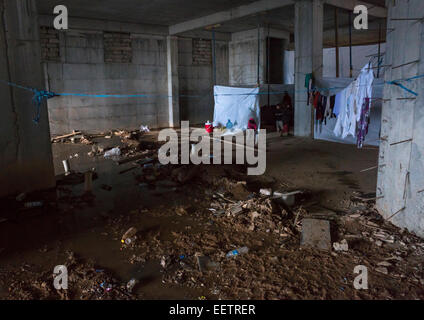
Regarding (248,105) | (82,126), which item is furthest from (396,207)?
(82,126)

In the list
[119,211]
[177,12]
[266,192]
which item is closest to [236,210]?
[266,192]

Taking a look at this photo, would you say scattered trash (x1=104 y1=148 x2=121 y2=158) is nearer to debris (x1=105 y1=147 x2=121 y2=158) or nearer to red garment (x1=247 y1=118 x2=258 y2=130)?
debris (x1=105 y1=147 x2=121 y2=158)

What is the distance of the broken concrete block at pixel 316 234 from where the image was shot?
380 centimetres

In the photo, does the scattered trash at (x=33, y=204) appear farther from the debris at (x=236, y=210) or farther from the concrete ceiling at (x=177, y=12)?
the concrete ceiling at (x=177, y=12)

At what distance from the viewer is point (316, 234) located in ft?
13.0

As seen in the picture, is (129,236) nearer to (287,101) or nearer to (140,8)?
(287,101)

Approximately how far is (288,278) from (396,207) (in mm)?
1913

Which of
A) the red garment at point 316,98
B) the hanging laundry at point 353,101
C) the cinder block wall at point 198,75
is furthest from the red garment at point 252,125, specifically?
the cinder block wall at point 198,75

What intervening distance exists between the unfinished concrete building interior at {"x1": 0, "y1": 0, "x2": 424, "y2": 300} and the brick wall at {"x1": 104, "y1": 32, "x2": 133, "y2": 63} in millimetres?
942

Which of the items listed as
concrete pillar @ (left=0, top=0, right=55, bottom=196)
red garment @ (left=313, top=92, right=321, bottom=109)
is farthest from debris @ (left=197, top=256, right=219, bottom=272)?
red garment @ (left=313, top=92, right=321, bottom=109)

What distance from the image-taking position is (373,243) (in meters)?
3.82

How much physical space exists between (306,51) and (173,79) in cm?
637

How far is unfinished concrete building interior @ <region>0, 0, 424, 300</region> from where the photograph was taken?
3.27m
